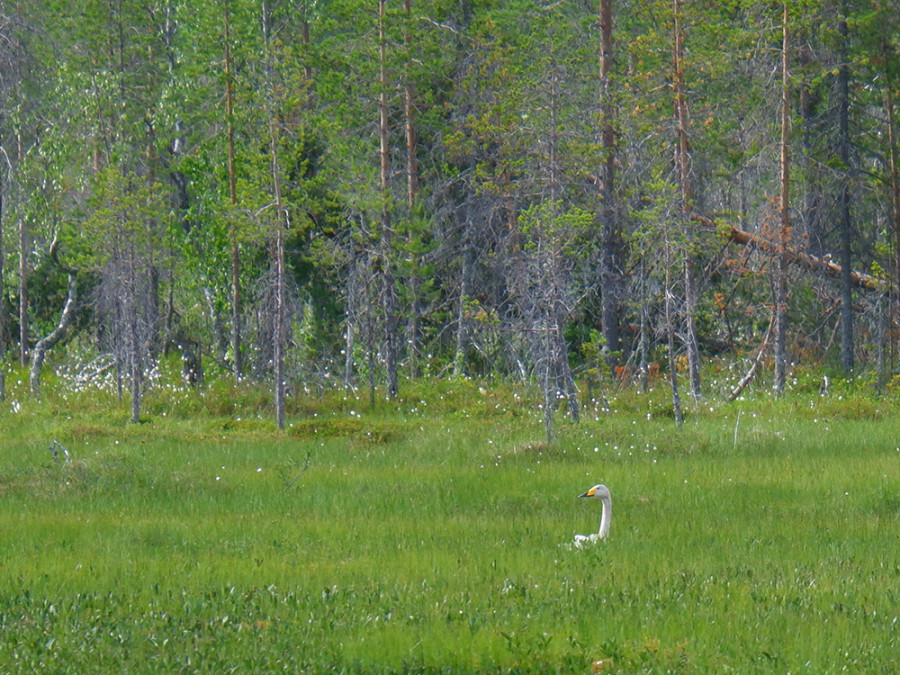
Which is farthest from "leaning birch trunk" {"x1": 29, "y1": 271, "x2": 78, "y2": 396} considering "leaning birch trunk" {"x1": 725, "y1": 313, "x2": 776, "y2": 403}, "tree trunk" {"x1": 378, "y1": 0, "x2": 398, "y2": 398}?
"leaning birch trunk" {"x1": 725, "y1": 313, "x2": 776, "y2": 403}

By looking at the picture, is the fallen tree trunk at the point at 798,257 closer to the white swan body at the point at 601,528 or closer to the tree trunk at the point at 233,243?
the tree trunk at the point at 233,243

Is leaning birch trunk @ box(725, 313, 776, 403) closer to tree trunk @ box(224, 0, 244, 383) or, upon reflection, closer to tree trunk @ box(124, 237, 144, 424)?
tree trunk @ box(224, 0, 244, 383)

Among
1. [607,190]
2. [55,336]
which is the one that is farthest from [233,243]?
[607,190]

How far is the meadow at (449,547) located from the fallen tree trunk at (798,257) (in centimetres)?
654

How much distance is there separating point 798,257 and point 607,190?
17.7 ft

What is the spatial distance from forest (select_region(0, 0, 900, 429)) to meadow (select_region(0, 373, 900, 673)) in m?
4.73

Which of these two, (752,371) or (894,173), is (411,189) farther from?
(894,173)

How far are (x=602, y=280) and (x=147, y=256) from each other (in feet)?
33.8

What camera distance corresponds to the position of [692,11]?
25.5 metres

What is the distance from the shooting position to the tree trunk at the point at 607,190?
84.9ft

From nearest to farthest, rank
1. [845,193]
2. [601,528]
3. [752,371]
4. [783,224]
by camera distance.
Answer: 1. [601,528]
2. [783,224]
3. [752,371]
4. [845,193]

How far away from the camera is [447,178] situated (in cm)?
3028

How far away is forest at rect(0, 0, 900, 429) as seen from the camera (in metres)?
25.4

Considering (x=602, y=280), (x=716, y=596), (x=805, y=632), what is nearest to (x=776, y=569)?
(x=716, y=596)
